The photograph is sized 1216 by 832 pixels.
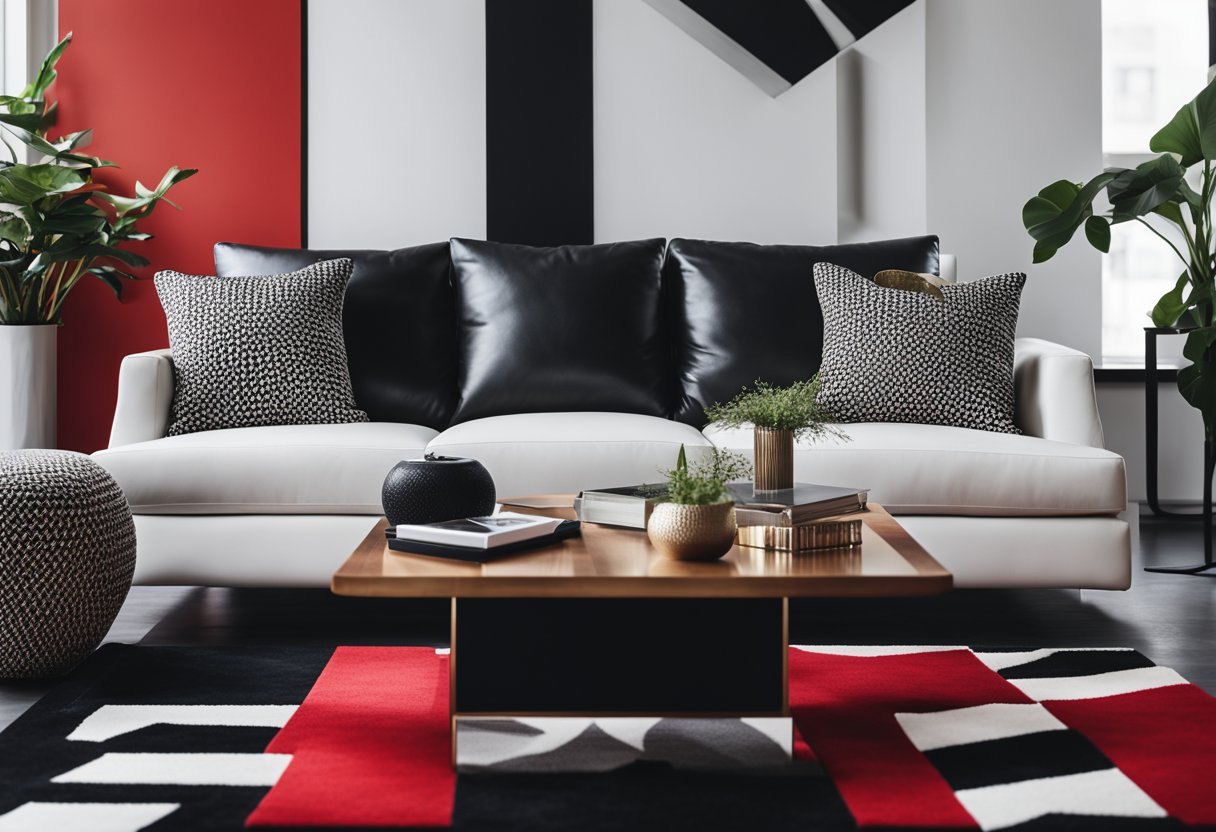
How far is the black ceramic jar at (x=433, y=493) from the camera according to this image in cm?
197

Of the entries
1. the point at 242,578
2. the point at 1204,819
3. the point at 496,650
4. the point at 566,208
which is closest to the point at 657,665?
the point at 496,650

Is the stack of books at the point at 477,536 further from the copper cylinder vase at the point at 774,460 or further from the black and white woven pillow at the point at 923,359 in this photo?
the black and white woven pillow at the point at 923,359

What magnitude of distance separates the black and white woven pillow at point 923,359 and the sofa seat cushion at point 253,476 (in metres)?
1.20

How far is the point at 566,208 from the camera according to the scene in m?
4.06

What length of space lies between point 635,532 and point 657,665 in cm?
26

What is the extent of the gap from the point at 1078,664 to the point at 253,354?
214cm

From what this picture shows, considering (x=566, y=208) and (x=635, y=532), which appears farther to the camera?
(x=566, y=208)

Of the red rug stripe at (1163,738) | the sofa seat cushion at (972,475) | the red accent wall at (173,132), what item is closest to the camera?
the red rug stripe at (1163,738)

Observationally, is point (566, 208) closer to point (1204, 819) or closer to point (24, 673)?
point (24, 673)

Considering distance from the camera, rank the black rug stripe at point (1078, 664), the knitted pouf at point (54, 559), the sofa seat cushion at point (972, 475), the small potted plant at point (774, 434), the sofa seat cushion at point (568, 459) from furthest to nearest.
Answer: the sofa seat cushion at point (568, 459)
the sofa seat cushion at point (972, 475)
the black rug stripe at point (1078, 664)
the knitted pouf at point (54, 559)
the small potted plant at point (774, 434)

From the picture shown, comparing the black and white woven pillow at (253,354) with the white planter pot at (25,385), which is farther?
the white planter pot at (25,385)

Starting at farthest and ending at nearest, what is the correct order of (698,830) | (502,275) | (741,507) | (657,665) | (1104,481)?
1. (502,275)
2. (1104,481)
3. (741,507)
4. (657,665)
5. (698,830)

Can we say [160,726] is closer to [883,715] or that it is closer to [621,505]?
[621,505]

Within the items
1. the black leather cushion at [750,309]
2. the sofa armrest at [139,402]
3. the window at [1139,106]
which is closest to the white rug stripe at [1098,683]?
the black leather cushion at [750,309]
